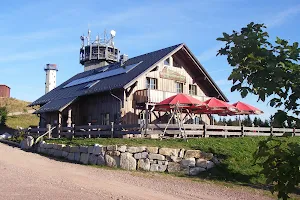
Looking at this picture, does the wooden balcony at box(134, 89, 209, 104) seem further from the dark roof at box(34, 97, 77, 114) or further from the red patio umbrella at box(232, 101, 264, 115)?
the dark roof at box(34, 97, 77, 114)

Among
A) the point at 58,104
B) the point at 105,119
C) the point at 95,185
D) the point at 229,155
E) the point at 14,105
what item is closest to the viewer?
the point at 95,185

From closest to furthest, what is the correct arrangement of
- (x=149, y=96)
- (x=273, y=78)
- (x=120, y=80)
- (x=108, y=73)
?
(x=273, y=78) < (x=149, y=96) < (x=120, y=80) < (x=108, y=73)

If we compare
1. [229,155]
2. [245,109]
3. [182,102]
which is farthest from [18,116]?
[229,155]

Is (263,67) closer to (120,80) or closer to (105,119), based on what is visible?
(120,80)

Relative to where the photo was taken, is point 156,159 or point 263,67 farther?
point 156,159

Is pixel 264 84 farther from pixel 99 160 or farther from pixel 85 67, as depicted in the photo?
pixel 85 67

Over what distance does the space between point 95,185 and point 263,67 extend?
810 cm

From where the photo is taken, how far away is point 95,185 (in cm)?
1002

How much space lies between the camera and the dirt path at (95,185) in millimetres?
8719

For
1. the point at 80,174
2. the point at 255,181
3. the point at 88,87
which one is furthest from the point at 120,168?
the point at 88,87

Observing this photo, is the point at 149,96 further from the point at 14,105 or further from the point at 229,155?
the point at 14,105

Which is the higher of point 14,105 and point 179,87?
point 179,87

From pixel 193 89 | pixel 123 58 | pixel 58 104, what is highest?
pixel 123 58

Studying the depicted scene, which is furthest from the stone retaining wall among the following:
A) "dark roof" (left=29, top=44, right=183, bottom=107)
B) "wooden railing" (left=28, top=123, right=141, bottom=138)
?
"dark roof" (left=29, top=44, right=183, bottom=107)
